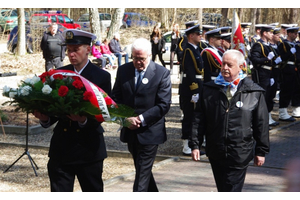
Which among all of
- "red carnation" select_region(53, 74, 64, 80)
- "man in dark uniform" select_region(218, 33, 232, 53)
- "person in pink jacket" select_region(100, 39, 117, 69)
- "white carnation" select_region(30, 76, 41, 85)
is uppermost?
"man in dark uniform" select_region(218, 33, 232, 53)

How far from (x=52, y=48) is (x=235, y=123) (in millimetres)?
11446

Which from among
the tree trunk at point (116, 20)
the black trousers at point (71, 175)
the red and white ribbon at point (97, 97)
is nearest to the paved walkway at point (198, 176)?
the black trousers at point (71, 175)

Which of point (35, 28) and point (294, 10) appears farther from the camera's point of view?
point (294, 10)

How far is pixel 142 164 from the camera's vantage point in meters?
5.76

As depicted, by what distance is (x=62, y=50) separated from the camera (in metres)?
15.6

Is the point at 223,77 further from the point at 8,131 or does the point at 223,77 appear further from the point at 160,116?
the point at 8,131

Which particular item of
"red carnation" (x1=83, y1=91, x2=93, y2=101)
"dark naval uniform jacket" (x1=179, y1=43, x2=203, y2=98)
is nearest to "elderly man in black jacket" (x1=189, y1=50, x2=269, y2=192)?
"red carnation" (x1=83, y1=91, x2=93, y2=101)

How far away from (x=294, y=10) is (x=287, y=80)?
24954 mm

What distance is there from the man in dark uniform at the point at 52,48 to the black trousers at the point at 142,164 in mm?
10207

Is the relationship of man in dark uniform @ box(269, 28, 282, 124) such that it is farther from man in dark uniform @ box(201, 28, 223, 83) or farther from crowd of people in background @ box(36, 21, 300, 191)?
crowd of people in background @ box(36, 21, 300, 191)

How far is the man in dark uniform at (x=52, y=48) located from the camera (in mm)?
15781

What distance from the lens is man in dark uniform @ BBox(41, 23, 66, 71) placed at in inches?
621

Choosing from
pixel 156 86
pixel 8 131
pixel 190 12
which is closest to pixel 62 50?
pixel 8 131

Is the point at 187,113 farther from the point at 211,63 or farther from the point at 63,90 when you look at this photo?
the point at 63,90
